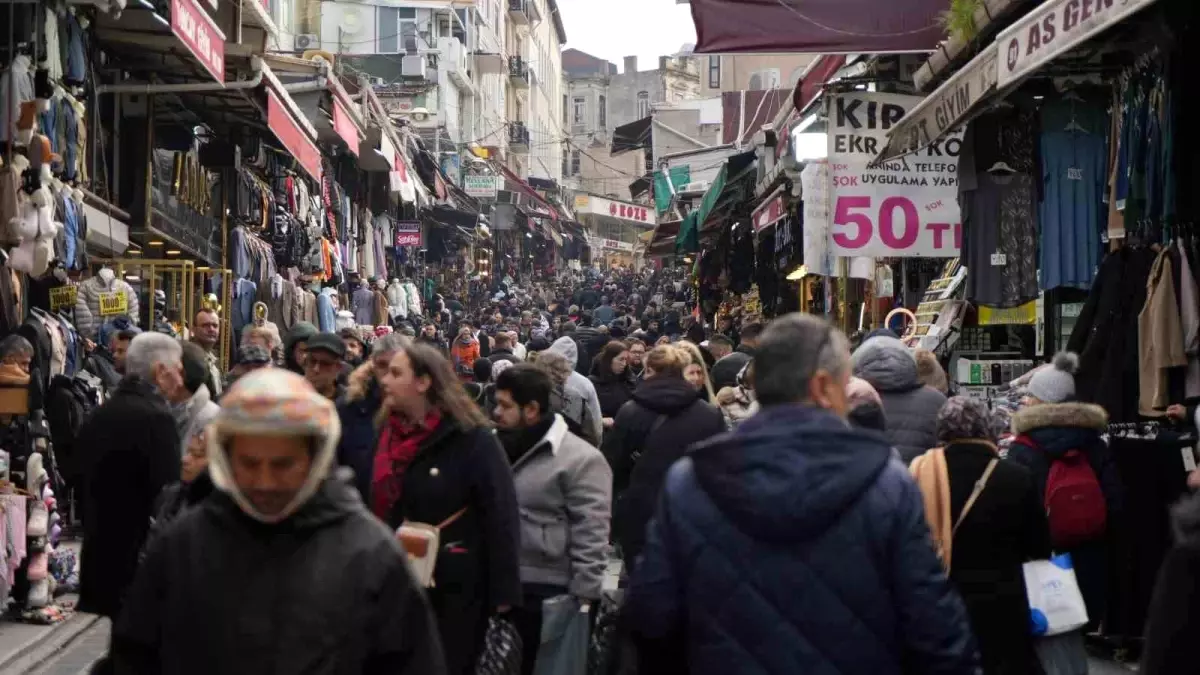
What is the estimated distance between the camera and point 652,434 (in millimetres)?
8773

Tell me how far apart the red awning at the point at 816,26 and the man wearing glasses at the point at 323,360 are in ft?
18.2

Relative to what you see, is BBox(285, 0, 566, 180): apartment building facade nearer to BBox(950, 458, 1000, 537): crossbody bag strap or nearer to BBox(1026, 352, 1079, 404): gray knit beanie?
BBox(1026, 352, 1079, 404): gray knit beanie

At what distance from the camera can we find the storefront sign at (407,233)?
113 ft

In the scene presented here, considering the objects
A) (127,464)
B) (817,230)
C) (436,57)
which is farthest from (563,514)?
(436,57)

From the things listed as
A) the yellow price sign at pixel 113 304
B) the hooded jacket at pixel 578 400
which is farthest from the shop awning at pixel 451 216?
the hooded jacket at pixel 578 400

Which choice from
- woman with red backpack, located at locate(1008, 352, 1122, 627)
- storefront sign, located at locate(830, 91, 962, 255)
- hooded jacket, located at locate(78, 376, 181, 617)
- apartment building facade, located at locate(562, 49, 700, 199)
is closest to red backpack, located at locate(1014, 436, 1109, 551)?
woman with red backpack, located at locate(1008, 352, 1122, 627)

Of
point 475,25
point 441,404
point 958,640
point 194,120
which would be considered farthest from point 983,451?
point 475,25

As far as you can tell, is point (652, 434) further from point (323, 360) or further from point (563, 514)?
point (323, 360)

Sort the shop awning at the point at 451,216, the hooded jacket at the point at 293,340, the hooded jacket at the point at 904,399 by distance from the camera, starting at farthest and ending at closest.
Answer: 1. the shop awning at the point at 451,216
2. the hooded jacket at the point at 293,340
3. the hooded jacket at the point at 904,399

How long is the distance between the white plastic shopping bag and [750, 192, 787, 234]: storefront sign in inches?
545

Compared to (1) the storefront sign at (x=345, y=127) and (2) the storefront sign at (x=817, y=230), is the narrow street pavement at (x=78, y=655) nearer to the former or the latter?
(2) the storefront sign at (x=817, y=230)

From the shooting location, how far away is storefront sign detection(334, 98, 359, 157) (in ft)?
67.5

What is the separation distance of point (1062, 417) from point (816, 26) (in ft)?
20.1

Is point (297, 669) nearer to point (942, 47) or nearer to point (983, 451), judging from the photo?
point (983, 451)
